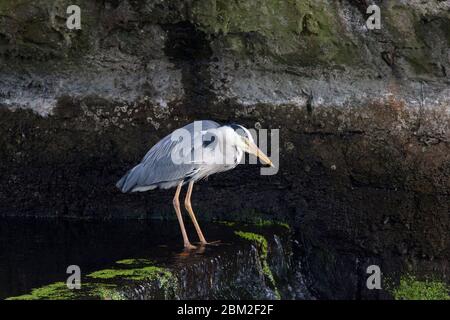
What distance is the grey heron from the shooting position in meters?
7.12

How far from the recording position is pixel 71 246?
24.4ft

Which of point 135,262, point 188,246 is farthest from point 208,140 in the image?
point 135,262

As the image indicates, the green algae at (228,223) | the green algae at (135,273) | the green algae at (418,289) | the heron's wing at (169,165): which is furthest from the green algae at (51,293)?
the green algae at (418,289)

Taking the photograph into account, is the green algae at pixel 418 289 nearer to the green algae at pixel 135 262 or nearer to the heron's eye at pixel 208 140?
the heron's eye at pixel 208 140

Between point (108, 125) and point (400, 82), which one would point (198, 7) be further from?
point (400, 82)

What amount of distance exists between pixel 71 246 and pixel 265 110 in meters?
1.97

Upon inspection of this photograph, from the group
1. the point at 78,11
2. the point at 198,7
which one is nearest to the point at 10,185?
the point at 78,11

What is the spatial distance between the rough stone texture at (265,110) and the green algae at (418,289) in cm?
10

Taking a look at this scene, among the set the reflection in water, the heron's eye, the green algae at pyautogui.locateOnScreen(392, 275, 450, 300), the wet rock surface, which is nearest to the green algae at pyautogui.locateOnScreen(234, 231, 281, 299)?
the wet rock surface

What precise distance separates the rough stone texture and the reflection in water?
0.26 m

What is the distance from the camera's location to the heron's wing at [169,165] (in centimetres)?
714

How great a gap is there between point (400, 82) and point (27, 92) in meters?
3.13
